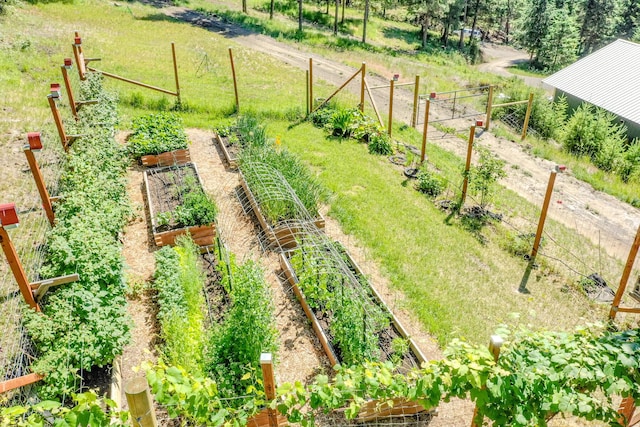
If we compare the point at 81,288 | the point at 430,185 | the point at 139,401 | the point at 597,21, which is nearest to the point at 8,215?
the point at 81,288

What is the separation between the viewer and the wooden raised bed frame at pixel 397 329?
530cm

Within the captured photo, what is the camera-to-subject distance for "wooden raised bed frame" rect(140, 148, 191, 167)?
418 inches

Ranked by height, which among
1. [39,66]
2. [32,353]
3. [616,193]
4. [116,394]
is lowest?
[616,193]

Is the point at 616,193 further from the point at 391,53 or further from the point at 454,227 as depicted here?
the point at 391,53

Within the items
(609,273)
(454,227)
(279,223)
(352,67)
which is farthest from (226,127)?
(352,67)

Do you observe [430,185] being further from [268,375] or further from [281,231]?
[268,375]

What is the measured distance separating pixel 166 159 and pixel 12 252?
19.9 feet

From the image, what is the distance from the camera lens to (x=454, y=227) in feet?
31.8

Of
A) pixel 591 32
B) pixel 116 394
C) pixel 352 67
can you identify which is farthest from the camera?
pixel 591 32

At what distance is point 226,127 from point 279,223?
509cm

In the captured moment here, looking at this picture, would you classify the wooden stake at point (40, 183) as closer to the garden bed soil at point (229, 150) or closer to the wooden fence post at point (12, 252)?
the wooden fence post at point (12, 252)

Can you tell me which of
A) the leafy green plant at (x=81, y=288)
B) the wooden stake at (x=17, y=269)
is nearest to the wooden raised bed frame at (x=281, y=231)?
the leafy green plant at (x=81, y=288)

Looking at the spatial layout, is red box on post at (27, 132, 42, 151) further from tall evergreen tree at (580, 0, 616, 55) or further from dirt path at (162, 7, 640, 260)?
tall evergreen tree at (580, 0, 616, 55)

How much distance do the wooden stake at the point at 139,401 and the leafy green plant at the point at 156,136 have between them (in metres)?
8.32
